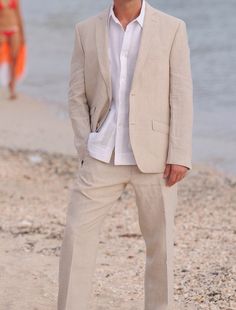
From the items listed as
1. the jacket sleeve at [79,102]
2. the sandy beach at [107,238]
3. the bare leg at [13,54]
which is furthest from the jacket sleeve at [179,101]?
the bare leg at [13,54]

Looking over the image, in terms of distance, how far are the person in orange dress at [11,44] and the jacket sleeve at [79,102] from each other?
7128 millimetres

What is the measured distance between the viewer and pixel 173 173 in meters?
4.09

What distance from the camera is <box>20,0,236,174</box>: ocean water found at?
10289 millimetres

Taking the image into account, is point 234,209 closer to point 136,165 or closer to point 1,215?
point 1,215

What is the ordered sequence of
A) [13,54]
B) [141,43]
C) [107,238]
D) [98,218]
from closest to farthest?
1. [141,43]
2. [98,218]
3. [107,238]
4. [13,54]

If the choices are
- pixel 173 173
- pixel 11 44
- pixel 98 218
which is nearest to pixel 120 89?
pixel 173 173

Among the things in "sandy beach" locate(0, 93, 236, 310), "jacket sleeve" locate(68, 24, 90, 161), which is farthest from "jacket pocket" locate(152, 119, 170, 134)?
"sandy beach" locate(0, 93, 236, 310)

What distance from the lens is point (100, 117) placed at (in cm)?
411

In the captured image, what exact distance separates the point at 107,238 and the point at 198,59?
8.41m

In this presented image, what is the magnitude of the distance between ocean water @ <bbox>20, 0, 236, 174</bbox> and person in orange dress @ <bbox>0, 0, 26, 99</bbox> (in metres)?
0.39

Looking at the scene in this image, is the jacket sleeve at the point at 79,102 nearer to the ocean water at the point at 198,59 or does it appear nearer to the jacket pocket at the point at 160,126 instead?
the jacket pocket at the point at 160,126

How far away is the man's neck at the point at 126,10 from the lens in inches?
160

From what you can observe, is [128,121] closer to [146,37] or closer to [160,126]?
[160,126]

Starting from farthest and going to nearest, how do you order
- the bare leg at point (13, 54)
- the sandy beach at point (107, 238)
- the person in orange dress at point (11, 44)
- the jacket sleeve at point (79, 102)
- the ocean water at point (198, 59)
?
1. the bare leg at point (13, 54)
2. the person in orange dress at point (11, 44)
3. the ocean water at point (198, 59)
4. the sandy beach at point (107, 238)
5. the jacket sleeve at point (79, 102)
